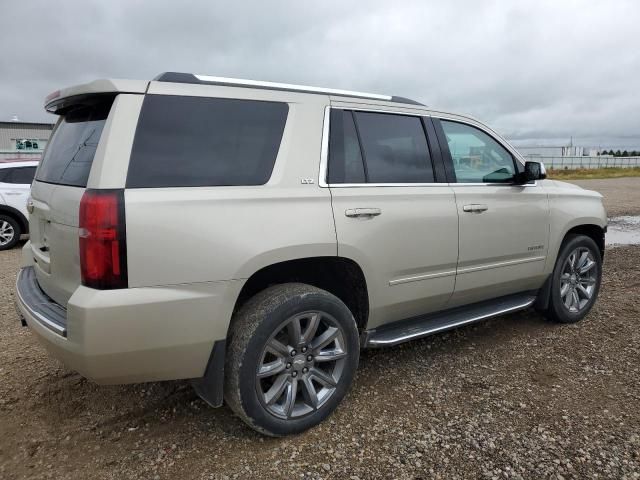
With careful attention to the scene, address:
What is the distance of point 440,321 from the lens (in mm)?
3691

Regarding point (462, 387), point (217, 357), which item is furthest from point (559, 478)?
point (217, 357)

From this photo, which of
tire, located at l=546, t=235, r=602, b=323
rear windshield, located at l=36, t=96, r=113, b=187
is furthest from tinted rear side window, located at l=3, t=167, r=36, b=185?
tire, located at l=546, t=235, r=602, b=323

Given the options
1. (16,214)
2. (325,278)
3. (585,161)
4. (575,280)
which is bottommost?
(575,280)

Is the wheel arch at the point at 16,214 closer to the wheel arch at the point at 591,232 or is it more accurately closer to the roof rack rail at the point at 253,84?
the roof rack rail at the point at 253,84

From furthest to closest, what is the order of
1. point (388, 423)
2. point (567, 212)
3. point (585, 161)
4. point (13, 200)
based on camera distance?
point (585, 161) < point (13, 200) < point (567, 212) < point (388, 423)

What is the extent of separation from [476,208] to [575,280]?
1711 mm

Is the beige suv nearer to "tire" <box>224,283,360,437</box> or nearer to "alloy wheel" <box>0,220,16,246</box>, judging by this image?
"tire" <box>224,283,360,437</box>

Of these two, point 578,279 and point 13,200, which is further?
point 13,200

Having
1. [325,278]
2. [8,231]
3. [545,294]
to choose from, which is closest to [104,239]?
[325,278]

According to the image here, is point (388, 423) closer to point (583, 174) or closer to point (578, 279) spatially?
point (578, 279)

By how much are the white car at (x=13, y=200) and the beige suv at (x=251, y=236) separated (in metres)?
6.65

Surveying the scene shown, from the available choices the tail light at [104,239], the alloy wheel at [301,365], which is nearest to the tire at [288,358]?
the alloy wheel at [301,365]

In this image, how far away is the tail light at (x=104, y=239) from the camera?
7.61 feet

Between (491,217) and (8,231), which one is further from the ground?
(491,217)
